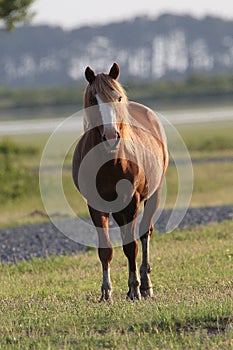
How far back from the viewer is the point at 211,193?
27172 millimetres

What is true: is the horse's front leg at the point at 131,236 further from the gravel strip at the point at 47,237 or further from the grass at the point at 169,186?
the grass at the point at 169,186

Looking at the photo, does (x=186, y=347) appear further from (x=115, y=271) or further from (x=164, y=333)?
(x=115, y=271)

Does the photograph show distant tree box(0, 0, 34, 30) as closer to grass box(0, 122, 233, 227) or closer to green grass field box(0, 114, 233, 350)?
grass box(0, 122, 233, 227)

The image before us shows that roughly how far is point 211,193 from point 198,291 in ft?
57.1

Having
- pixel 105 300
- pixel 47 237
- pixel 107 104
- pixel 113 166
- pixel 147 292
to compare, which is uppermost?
pixel 107 104

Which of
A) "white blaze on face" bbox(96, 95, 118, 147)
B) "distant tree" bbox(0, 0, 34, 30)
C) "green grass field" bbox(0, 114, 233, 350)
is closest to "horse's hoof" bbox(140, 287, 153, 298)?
A: "green grass field" bbox(0, 114, 233, 350)

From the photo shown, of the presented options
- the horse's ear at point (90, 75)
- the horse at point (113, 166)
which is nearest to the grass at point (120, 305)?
the horse at point (113, 166)

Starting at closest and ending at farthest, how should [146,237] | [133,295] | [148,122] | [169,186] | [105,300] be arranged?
[105,300], [133,295], [146,237], [148,122], [169,186]

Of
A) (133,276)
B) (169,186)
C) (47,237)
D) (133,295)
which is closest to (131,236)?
Result: (133,276)

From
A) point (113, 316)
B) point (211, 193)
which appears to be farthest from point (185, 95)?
point (113, 316)

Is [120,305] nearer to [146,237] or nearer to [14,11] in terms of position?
[146,237]

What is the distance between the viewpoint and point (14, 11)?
75.3ft

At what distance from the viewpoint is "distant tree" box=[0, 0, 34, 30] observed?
22.6 meters

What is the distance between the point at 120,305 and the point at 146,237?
205 centimetres
